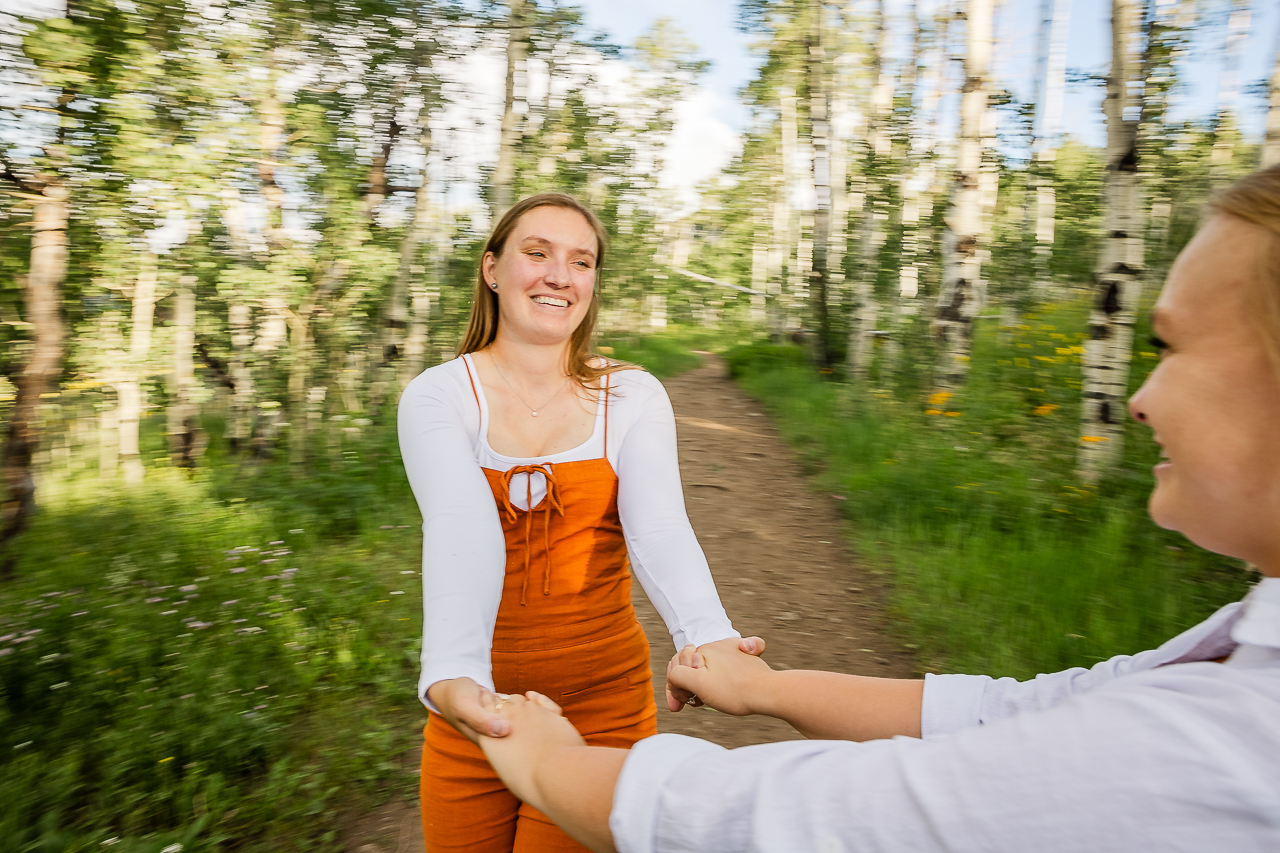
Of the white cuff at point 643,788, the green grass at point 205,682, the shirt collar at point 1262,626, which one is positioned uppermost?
the shirt collar at point 1262,626

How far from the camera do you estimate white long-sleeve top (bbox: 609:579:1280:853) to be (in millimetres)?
560

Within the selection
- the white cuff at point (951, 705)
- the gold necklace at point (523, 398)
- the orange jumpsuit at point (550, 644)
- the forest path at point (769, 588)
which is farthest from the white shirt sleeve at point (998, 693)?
the forest path at point (769, 588)

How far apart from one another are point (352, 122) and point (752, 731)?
324 inches

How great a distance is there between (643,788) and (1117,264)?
6482 mm

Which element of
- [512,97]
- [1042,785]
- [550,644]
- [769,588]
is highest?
[512,97]

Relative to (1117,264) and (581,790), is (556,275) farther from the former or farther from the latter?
(1117,264)

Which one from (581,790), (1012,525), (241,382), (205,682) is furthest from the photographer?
(241,382)

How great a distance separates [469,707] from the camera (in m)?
1.20

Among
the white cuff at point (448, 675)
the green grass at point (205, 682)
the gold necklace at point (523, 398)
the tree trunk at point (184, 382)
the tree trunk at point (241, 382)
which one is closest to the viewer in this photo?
the white cuff at point (448, 675)

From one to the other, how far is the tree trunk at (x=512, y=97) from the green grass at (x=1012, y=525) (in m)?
5.41

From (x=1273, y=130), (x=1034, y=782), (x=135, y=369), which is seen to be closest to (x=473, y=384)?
(x=1034, y=782)

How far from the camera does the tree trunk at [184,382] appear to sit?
872 centimetres

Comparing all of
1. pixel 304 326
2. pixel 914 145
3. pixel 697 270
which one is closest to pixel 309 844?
pixel 304 326

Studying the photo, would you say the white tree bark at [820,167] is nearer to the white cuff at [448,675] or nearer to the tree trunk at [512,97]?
the tree trunk at [512,97]
